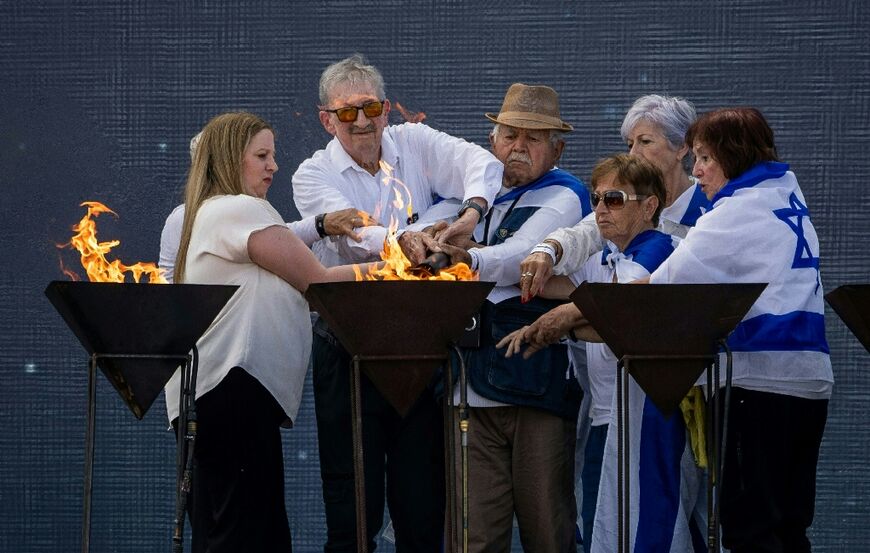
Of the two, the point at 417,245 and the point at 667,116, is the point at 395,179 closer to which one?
the point at 417,245

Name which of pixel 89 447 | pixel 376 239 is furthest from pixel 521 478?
pixel 89 447

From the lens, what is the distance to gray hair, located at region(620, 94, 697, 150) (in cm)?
450

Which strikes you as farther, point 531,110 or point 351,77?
point 531,110

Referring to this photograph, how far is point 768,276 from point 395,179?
126cm

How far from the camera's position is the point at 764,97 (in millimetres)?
5680

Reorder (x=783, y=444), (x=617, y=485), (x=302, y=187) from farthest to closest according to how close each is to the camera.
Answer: (x=302, y=187), (x=617, y=485), (x=783, y=444)

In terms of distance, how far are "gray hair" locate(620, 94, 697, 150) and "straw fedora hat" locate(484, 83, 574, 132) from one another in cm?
27

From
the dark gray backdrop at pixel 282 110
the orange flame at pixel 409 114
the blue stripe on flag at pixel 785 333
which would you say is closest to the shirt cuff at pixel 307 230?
the blue stripe on flag at pixel 785 333

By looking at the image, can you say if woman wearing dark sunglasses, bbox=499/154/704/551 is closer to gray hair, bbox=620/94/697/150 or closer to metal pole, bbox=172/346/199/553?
gray hair, bbox=620/94/697/150

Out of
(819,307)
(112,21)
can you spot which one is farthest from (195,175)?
(112,21)

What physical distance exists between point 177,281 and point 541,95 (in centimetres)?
132

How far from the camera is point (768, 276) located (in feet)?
11.9

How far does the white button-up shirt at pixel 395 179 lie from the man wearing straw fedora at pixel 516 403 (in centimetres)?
10

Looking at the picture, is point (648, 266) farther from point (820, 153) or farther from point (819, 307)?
point (820, 153)
